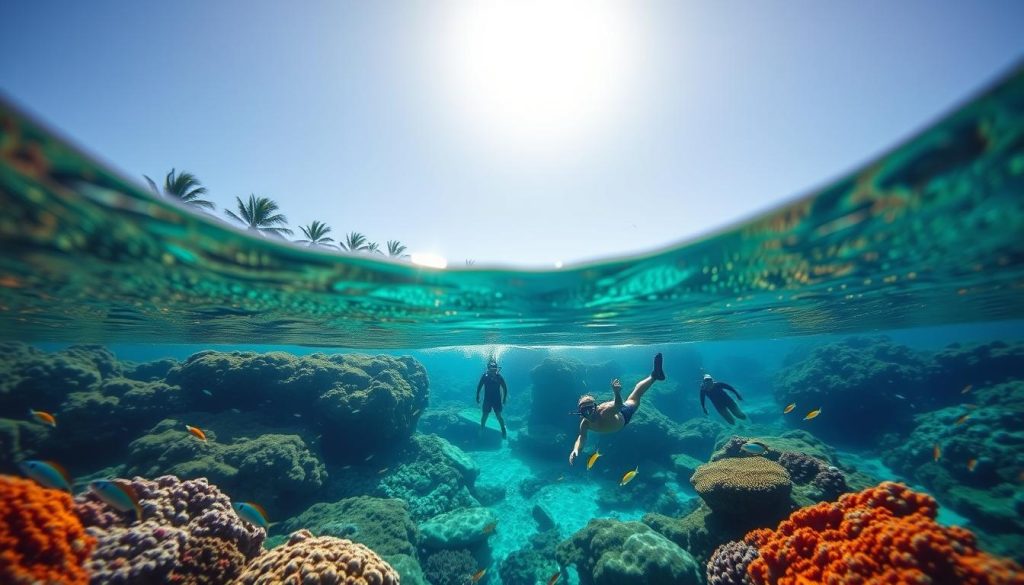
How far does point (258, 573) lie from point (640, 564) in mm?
7629

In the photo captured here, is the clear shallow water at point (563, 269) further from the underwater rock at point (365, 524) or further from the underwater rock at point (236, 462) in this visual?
the underwater rock at point (365, 524)

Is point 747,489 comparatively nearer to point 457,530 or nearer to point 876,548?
point 876,548

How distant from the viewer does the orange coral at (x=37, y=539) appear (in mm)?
3924

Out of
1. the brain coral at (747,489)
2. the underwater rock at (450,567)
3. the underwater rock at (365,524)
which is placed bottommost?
the underwater rock at (450,567)

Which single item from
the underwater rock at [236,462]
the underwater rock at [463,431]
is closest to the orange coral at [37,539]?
the underwater rock at [236,462]

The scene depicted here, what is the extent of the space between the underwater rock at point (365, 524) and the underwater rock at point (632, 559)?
5.14 metres

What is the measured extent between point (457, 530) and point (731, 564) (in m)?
8.34

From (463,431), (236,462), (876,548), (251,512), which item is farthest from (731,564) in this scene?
(463,431)

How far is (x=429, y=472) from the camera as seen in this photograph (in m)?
15.8

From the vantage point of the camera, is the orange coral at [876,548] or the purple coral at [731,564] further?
the purple coral at [731,564]

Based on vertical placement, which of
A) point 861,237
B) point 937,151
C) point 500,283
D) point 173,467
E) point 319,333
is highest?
point 937,151

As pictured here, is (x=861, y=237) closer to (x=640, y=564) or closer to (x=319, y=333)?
(x=640, y=564)

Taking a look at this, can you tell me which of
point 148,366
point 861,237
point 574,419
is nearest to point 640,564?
point 861,237

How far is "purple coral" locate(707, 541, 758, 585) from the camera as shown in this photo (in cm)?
643
